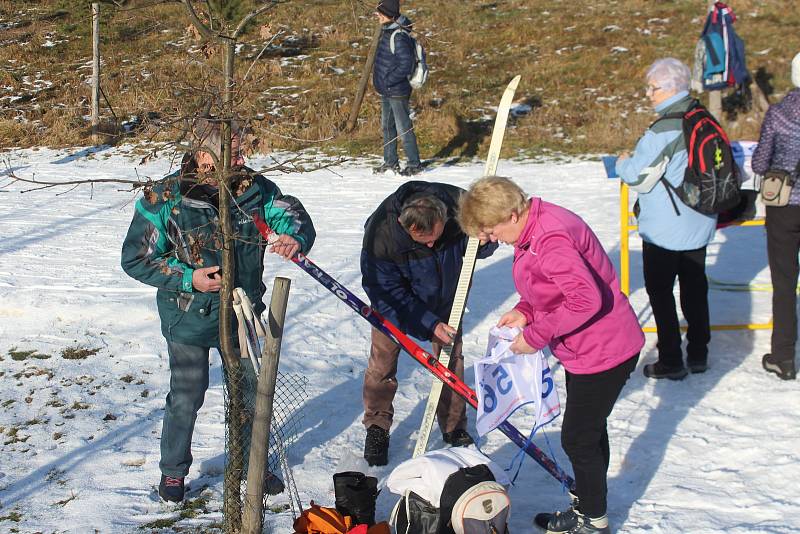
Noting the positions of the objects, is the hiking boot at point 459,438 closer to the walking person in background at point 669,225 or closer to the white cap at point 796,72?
the walking person in background at point 669,225

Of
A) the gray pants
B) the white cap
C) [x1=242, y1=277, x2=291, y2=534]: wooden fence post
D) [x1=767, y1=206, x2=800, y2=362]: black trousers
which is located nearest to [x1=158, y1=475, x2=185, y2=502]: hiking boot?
the gray pants

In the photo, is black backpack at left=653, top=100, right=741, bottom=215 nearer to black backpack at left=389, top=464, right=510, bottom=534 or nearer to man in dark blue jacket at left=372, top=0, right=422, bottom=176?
black backpack at left=389, top=464, right=510, bottom=534

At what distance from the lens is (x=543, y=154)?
12.0 metres

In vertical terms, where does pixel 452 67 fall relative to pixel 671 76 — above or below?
above

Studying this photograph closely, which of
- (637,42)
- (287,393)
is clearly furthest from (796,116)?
(637,42)

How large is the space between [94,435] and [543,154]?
866cm

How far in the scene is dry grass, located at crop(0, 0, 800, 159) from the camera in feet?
43.5

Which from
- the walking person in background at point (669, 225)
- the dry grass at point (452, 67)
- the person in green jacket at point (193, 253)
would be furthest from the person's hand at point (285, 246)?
the dry grass at point (452, 67)

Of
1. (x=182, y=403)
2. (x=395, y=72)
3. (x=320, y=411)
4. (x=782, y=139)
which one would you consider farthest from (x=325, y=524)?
(x=395, y=72)

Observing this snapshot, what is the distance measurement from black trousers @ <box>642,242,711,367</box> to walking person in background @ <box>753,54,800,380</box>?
413mm

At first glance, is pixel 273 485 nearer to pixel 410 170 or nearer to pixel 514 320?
pixel 514 320

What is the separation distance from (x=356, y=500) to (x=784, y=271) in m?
3.02

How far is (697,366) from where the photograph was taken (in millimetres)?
5238

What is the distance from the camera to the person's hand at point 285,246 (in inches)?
140
